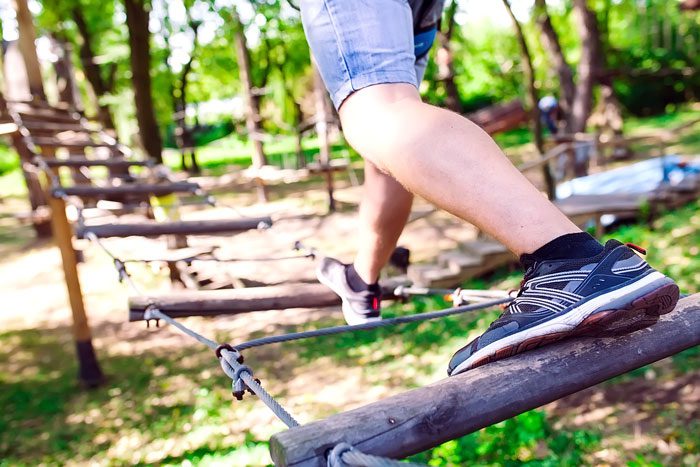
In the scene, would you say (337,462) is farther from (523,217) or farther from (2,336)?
(2,336)

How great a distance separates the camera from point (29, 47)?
7.16 m

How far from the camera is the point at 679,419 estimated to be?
3404 mm

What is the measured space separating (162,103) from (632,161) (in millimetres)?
14850

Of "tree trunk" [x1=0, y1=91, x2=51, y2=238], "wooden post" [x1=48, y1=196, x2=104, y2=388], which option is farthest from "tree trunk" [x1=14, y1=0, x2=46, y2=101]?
"wooden post" [x1=48, y1=196, x2=104, y2=388]

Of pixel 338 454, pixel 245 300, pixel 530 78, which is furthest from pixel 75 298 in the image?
pixel 530 78

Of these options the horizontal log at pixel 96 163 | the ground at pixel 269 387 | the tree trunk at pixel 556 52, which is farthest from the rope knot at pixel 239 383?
the tree trunk at pixel 556 52

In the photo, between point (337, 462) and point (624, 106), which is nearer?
point (337, 462)

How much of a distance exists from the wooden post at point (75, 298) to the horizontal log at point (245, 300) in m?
3.59

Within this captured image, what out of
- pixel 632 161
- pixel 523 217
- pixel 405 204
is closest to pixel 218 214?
pixel 632 161

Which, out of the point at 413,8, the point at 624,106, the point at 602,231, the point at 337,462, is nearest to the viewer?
the point at 337,462

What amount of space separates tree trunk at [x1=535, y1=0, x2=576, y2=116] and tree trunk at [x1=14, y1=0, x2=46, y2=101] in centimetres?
658

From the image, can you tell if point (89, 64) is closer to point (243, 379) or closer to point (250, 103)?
point (250, 103)

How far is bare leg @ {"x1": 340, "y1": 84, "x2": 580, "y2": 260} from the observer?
3.23ft

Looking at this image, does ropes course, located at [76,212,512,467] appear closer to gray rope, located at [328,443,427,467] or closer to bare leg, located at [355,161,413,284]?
gray rope, located at [328,443,427,467]
